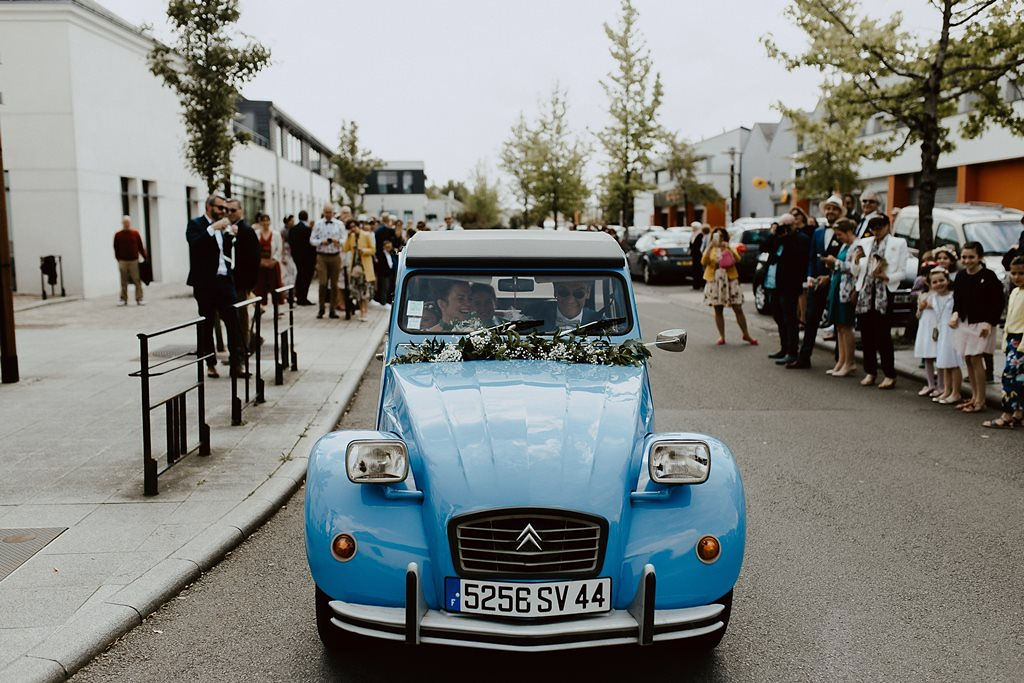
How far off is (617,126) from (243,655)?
3846cm

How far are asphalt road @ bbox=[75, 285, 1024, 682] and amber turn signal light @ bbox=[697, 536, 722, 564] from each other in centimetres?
51

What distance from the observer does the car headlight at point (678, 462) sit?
3.88m

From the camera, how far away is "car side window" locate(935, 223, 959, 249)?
52.4 feet

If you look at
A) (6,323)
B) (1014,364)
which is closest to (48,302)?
(6,323)

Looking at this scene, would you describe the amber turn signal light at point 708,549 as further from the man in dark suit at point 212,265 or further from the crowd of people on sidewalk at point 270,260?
the man in dark suit at point 212,265

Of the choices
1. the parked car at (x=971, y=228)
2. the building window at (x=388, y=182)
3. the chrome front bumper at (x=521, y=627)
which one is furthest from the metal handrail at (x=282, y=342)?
the building window at (x=388, y=182)

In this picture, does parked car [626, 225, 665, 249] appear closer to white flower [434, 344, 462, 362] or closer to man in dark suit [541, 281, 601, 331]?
man in dark suit [541, 281, 601, 331]

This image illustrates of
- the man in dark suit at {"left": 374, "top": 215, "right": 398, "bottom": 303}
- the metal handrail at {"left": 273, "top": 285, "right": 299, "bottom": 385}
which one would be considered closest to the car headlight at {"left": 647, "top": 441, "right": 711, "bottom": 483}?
the metal handrail at {"left": 273, "top": 285, "right": 299, "bottom": 385}

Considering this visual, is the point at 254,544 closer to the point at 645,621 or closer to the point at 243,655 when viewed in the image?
the point at 243,655

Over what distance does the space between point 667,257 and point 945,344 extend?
62.3 feet

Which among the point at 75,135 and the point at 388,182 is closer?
the point at 75,135

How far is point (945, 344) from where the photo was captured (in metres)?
10.3

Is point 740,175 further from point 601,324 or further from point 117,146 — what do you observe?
point 601,324

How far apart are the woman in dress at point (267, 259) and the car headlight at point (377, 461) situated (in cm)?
1018
